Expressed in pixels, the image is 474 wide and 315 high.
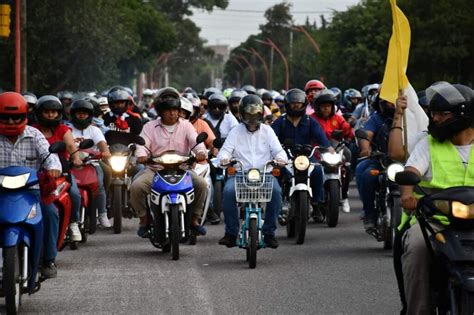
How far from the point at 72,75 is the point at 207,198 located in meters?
39.8

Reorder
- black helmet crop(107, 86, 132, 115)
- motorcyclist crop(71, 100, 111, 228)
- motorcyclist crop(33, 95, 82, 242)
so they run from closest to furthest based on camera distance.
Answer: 1. motorcyclist crop(33, 95, 82, 242)
2. motorcyclist crop(71, 100, 111, 228)
3. black helmet crop(107, 86, 132, 115)

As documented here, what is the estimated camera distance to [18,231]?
32.8 ft

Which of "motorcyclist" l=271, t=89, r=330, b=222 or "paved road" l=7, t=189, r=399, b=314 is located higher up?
"motorcyclist" l=271, t=89, r=330, b=222

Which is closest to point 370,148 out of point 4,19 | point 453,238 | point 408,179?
point 408,179

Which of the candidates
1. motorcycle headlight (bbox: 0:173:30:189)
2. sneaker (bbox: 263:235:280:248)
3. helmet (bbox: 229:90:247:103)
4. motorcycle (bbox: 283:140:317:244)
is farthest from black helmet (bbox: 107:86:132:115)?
motorcycle headlight (bbox: 0:173:30:189)

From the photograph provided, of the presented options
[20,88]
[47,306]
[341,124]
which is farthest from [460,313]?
[20,88]

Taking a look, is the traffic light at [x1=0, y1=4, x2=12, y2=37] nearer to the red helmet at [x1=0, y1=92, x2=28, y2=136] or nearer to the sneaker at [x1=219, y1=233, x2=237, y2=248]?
the sneaker at [x1=219, y1=233, x2=237, y2=248]

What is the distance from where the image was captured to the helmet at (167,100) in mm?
15336

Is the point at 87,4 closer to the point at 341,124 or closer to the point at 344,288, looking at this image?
the point at 341,124

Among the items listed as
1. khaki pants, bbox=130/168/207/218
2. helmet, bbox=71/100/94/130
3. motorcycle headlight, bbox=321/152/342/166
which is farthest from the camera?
motorcycle headlight, bbox=321/152/342/166

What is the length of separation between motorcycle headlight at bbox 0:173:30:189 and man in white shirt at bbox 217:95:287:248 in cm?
425

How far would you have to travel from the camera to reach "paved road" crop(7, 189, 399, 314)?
1091cm

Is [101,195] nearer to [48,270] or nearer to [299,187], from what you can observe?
[299,187]

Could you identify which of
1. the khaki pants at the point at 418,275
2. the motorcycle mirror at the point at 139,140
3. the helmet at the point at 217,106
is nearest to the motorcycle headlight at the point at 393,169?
the motorcycle mirror at the point at 139,140
